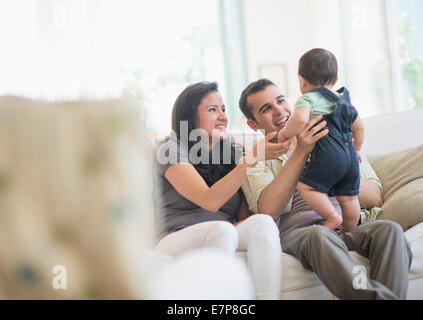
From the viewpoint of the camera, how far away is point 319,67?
1.61 meters

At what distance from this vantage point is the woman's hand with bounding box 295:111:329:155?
1.52m

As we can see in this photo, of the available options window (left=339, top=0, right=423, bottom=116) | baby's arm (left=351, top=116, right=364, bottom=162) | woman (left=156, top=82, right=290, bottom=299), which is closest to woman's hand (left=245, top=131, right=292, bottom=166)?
woman (left=156, top=82, right=290, bottom=299)

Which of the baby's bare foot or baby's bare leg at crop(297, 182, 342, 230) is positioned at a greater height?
baby's bare leg at crop(297, 182, 342, 230)

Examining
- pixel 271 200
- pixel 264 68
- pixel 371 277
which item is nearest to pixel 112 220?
pixel 371 277

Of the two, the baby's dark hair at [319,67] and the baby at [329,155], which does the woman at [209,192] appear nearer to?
the baby at [329,155]

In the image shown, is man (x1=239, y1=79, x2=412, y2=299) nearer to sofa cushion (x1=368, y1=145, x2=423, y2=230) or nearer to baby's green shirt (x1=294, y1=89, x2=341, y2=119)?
sofa cushion (x1=368, y1=145, x2=423, y2=230)

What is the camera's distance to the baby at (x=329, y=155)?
1524 mm

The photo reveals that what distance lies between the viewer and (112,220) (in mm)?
274

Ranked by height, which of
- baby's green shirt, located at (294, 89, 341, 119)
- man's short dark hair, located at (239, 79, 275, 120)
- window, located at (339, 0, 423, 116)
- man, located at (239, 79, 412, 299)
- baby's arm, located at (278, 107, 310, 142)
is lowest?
man, located at (239, 79, 412, 299)

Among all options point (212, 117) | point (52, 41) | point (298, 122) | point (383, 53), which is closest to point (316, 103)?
point (298, 122)

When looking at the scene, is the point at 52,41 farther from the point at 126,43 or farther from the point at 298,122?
the point at 298,122

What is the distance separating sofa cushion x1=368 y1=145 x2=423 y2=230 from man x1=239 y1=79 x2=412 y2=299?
6 centimetres

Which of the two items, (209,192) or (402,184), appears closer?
(209,192)

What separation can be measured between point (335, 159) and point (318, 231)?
0.29m
